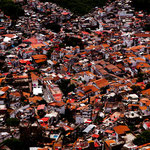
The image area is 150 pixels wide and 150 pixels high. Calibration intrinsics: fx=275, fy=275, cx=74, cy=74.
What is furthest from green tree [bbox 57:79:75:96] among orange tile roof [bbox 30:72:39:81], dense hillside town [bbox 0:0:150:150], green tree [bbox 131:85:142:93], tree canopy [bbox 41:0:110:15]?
tree canopy [bbox 41:0:110:15]

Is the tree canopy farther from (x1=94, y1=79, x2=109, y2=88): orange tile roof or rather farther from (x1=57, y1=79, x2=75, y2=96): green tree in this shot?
(x1=94, y1=79, x2=109, y2=88): orange tile roof

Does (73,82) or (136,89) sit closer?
(136,89)

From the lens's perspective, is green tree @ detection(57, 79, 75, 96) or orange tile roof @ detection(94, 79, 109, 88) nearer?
orange tile roof @ detection(94, 79, 109, 88)

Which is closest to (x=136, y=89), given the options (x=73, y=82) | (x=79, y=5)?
(x=73, y=82)

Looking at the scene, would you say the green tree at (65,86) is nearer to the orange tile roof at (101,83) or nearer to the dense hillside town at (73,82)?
the dense hillside town at (73,82)

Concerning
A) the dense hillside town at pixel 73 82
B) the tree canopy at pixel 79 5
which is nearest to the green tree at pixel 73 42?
the dense hillside town at pixel 73 82

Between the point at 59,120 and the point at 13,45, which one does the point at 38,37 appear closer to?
the point at 13,45

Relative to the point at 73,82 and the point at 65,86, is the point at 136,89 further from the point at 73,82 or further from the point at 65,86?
the point at 65,86

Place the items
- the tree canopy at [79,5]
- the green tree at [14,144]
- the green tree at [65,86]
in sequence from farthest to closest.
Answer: the tree canopy at [79,5] → the green tree at [65,86] → the green tree at [14,144]
